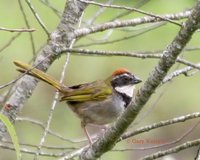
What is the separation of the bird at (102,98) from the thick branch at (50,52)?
2.98 ft

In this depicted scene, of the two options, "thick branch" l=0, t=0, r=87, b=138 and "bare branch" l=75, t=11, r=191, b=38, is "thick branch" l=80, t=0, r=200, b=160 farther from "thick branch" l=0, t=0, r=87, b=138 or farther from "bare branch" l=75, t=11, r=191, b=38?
"bare branch" l=75, t=11, r=191, b=38

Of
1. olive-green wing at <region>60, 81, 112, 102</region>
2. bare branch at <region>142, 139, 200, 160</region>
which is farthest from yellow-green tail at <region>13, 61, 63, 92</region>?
bare branch at <region>142, 139, 200, 160</region>

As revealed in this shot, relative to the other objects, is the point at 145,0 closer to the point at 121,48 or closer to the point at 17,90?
the point at 17,90

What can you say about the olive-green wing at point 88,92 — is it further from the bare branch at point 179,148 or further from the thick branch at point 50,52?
the bare branch at point 179,148

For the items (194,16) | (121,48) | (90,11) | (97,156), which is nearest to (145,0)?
(97,156)

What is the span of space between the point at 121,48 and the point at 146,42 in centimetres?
77

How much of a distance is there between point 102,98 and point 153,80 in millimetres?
2193

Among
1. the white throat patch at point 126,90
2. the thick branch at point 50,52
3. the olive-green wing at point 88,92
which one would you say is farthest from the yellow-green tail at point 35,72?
the white throat patch at point 126,90

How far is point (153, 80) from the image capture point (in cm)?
333

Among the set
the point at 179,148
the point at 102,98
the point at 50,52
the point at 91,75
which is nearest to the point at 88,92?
the point at 102,98

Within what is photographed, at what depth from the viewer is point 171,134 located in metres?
9.91

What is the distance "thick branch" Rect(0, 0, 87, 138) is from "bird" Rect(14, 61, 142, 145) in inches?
35.7

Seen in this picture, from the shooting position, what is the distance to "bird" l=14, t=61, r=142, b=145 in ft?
17.5

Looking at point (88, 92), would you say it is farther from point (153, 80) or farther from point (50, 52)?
point (153, 80)
